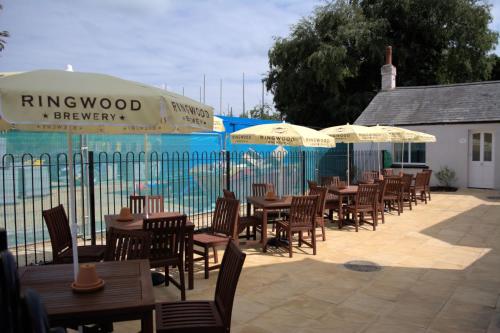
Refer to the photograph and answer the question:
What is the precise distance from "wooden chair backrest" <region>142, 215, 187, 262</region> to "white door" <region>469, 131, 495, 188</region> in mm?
15716

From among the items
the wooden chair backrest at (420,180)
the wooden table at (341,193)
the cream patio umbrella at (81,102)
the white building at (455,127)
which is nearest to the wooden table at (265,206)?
the wooden table at (341,193)

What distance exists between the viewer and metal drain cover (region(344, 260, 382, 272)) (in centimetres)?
635

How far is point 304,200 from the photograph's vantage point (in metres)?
7.15

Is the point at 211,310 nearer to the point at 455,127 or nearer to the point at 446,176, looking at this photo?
the point at 446,176

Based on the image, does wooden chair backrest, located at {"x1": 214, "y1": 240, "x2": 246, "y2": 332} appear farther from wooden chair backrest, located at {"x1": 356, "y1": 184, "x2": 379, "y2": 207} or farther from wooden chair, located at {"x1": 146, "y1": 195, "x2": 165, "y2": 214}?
wooden chair backrest, located at {"x1": 356, "y1": 184, "x2": 379, "y2": 207}

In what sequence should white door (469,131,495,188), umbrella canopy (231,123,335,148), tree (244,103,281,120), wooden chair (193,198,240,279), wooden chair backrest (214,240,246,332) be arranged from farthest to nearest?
tree (244,103,281,120)
white door (469,131,495,188)
umbrella canopy (231,123,335,148)
wooden chair (193,198,240,279)
wooden chair backrest (214,240,246,332)

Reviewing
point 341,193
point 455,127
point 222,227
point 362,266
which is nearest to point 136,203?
point 222,227

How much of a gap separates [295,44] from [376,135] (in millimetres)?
18953

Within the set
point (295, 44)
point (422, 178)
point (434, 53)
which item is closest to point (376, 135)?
point (422, 178)

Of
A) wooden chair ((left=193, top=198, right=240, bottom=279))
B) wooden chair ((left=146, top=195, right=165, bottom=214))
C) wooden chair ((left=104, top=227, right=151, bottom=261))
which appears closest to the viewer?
wooden chair ((left=104, top=227, right=151, bottom=261))

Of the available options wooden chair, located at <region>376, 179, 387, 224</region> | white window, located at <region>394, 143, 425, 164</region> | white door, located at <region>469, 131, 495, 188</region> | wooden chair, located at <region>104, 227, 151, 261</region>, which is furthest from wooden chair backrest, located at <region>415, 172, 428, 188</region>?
wooden chair, located at <region>104, 227, 151, 261</region>

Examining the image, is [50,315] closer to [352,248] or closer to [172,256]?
[172,256]

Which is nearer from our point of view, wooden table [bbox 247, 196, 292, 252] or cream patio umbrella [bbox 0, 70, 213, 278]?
cream patio umbrella [bbox 0, 70, 213, 278]

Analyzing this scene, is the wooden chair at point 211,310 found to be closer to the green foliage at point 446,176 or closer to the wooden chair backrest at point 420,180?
the wooden chair backrest at point 420,180
